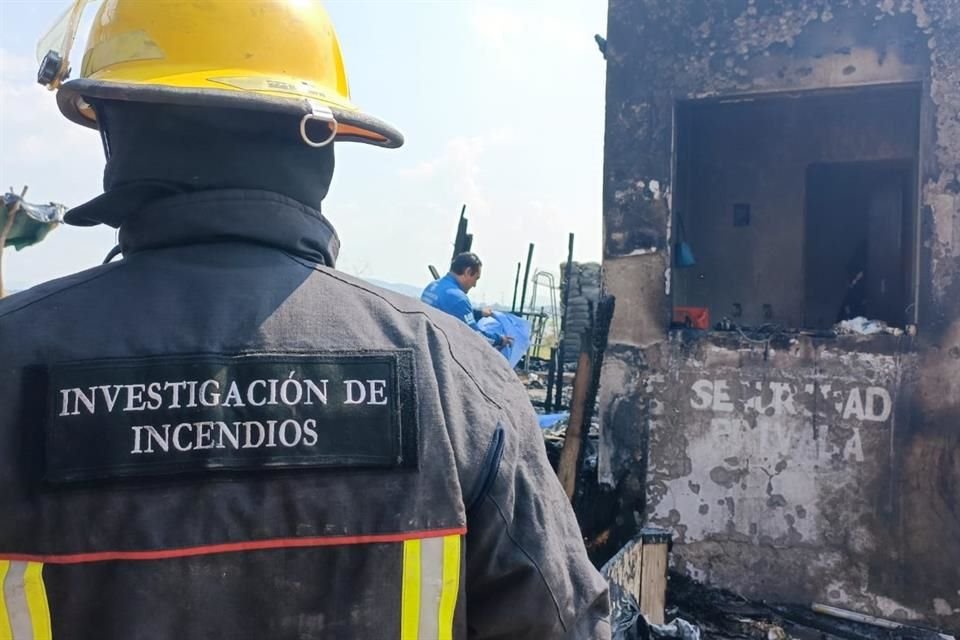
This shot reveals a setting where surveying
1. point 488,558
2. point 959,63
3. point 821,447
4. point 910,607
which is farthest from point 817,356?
point 488,558

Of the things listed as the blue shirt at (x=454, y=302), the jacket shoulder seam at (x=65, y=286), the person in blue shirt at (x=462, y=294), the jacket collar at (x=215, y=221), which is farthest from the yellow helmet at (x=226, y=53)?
the blue shirt at (x=454, y=302)

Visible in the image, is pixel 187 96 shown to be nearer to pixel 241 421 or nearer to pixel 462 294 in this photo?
pixel 241 421

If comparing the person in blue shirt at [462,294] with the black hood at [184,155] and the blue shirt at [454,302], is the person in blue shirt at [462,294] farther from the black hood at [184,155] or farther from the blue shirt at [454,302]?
the black hood at [184,155]

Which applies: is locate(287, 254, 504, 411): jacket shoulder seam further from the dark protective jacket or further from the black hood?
the black hood

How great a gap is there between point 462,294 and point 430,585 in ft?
16.4

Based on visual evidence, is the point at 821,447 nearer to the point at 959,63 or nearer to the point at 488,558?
the point at 959,63

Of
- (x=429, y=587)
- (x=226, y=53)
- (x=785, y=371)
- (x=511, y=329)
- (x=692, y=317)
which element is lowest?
(x=429, y=587)

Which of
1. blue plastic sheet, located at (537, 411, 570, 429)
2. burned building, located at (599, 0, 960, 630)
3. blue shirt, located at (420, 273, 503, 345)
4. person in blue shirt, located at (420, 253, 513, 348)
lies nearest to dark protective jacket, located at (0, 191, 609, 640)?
burned building, located at (599, 0, 960, 630)

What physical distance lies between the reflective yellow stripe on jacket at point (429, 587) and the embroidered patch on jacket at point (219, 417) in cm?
13

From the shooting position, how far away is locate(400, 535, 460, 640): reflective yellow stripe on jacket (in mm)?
1159

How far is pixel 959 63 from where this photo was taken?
186 inches


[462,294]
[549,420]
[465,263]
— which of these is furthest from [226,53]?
[549,420]

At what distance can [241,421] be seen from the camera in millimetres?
1105

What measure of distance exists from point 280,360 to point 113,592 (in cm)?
38
